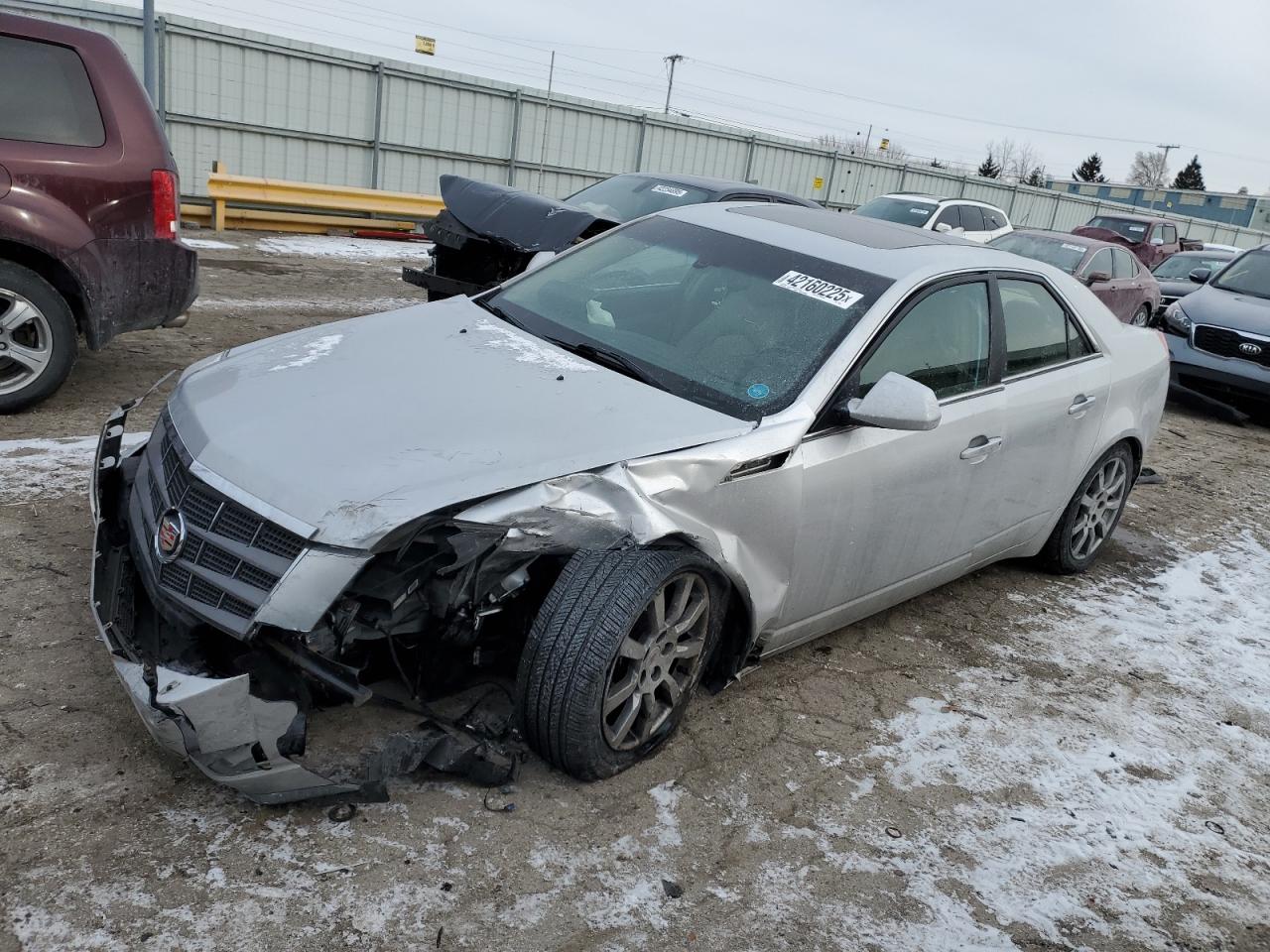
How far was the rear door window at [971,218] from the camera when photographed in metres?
15.3

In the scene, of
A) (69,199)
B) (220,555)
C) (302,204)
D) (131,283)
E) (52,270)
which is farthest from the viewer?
(302,204)

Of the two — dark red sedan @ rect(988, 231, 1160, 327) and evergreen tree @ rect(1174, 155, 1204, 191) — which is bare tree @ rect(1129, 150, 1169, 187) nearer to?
evergreen tree @ rect(1174, 155, 1204, 191)

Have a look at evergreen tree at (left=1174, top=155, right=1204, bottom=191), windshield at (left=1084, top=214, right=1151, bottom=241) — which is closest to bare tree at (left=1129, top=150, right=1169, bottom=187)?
evergreen tree at (left=1174, top=155, right=1204, bottom=191)

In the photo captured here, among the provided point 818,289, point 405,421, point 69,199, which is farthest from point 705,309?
point 69,199

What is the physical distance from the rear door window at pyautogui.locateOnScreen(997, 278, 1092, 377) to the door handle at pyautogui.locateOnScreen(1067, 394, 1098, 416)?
0.18 meters

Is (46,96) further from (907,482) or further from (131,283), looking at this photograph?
(907,482)

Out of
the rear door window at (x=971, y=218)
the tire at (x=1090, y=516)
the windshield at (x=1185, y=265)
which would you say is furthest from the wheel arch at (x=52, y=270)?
the windshield at (x=1185, y=265)

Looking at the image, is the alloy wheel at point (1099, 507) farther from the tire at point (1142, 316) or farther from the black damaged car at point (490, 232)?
the tire at point (1142, 316)

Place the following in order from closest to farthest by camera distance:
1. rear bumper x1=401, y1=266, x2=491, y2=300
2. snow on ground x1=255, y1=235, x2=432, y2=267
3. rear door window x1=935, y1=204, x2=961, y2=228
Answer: rear bumper x1=401, y1=266, x2=491, y2=300 → snow on ground x1=255, y1=235, x2=432, y2=267 → rear door window x1=935, y1=204, x2=961, y2=228

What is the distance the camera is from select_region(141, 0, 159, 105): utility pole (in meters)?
13.7

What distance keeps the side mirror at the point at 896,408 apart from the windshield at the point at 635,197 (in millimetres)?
6177

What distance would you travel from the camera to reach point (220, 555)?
2.74 m

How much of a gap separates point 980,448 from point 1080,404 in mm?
950

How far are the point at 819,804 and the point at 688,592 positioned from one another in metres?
0.75
